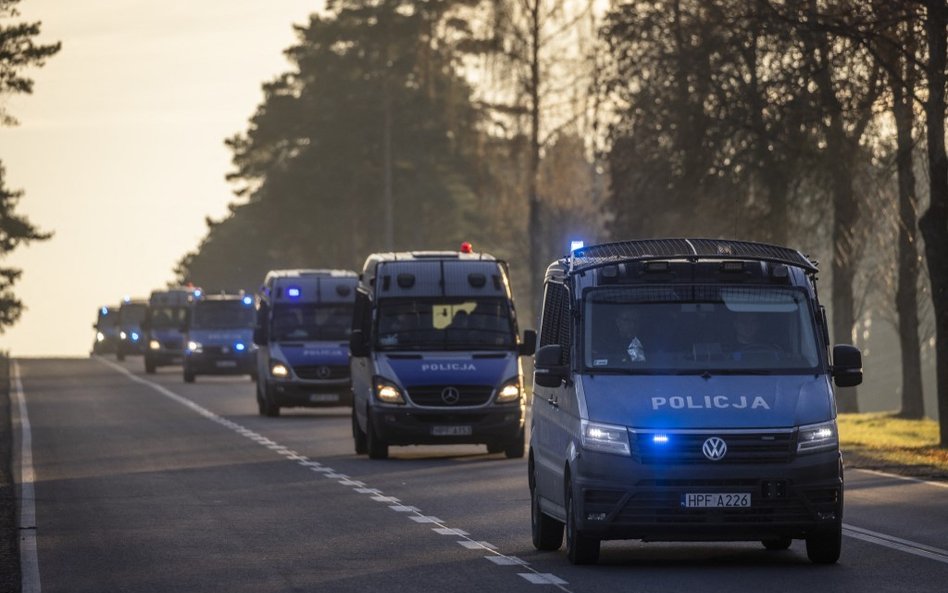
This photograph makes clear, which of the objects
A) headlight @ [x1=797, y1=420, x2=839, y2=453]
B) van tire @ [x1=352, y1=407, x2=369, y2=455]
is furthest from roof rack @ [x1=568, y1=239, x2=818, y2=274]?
van tire @ [x1=352, y1=407, x2=369, y2=455]

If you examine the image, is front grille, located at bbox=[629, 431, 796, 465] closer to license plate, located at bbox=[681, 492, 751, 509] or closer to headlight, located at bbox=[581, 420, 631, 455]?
headlight, located at bbox=[581, 420, 631, 455]

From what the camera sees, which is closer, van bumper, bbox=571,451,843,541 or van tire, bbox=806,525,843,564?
van bumper, bbox=571,451,843,541

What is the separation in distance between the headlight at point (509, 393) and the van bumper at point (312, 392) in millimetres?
11633

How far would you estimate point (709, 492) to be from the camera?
1497 cm

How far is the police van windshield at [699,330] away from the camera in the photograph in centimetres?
1580

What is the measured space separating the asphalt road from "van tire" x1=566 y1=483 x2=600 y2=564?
138 millimetres

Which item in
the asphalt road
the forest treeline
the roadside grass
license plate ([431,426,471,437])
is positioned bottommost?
the roadside grass

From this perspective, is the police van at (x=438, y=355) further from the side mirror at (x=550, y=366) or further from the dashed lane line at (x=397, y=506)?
the side mirror at (x=550, y=366)

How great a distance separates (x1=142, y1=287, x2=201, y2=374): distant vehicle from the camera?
72.7m

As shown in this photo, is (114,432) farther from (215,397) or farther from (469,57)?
(469,57)

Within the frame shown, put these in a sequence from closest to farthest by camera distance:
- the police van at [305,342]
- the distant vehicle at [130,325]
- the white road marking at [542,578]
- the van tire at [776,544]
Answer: the white road marking at [542,578]
the van tire at [776,544]
the police van at [305,342]
the distant vehicle at [130,325]

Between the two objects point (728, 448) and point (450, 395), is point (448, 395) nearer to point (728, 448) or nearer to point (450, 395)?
point (450, 395)

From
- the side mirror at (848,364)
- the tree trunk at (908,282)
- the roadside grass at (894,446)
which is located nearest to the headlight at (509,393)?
the roadside grass at (894,446)

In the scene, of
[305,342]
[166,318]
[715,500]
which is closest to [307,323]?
[305,342]
